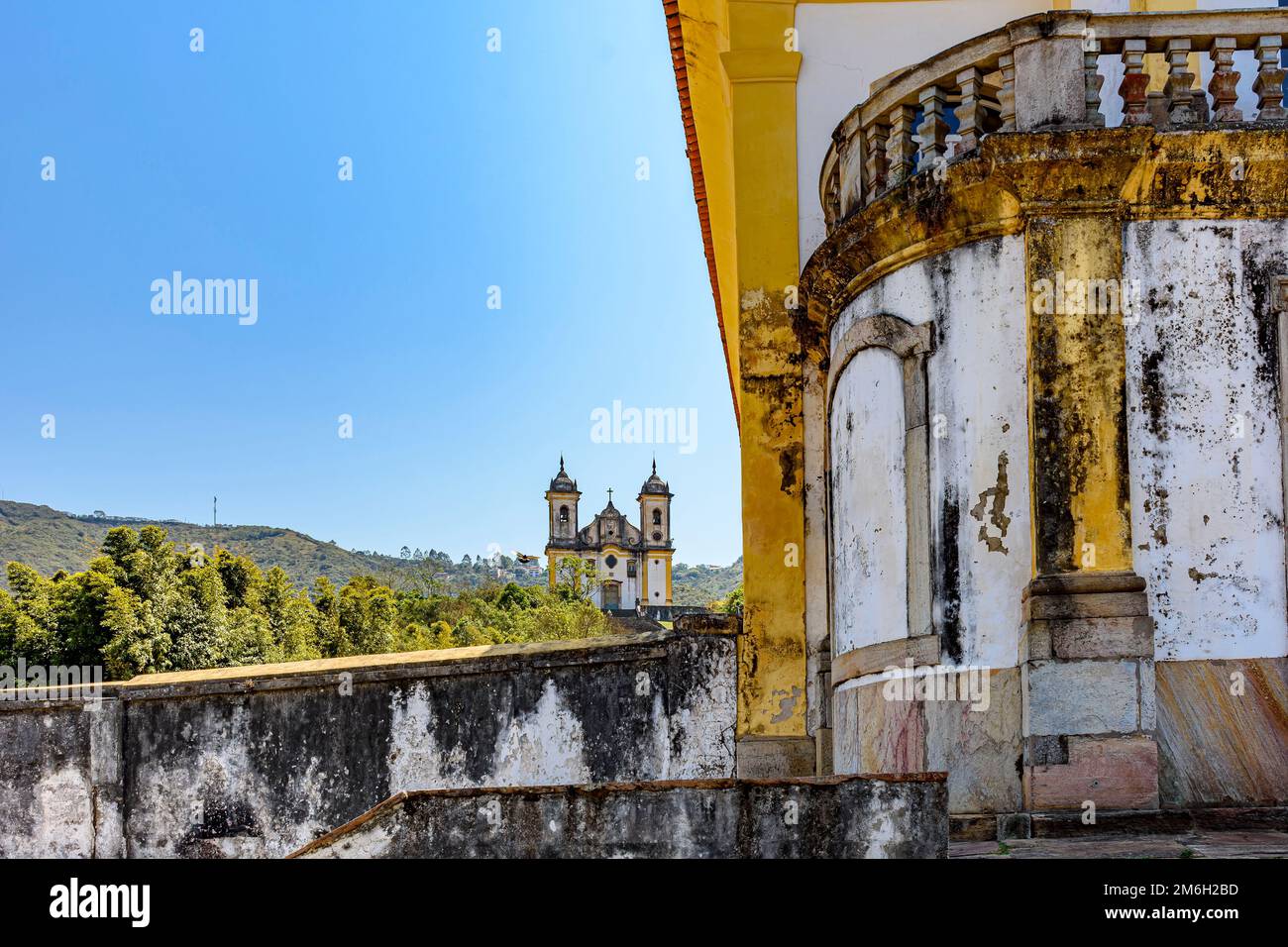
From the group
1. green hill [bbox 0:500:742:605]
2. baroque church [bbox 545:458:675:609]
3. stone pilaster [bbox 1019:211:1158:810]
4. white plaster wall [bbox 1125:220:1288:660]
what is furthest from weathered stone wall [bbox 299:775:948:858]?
baroque church [bbox 545:458:675:609]

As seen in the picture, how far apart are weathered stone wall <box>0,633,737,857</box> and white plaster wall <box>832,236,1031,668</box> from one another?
9.78 feet

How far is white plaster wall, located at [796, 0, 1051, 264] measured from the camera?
37.7 ft

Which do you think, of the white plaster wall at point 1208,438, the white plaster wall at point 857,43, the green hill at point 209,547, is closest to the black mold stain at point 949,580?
the white plaster wall at point 1208,438

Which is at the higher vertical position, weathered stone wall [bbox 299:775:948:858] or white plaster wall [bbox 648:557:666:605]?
white plaster wall [bbox 648:557:666:605]

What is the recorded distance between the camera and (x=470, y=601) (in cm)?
8512

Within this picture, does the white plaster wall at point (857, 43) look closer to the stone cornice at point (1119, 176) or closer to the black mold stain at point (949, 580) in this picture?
the stone cornice at point (1119, 176)

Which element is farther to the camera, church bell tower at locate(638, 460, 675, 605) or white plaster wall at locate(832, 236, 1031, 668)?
church bell tower at locate(638, 460, 675, 605)

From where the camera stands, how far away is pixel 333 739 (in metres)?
11.3

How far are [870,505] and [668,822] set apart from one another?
116 inches

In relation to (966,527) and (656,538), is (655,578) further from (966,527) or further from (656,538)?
(966,527)

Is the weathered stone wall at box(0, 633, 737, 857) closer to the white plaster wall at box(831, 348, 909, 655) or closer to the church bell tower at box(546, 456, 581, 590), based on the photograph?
the white plaster wall at box(831, 348, 909, 655)

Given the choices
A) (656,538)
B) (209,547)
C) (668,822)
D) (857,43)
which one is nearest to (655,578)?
(656,538)

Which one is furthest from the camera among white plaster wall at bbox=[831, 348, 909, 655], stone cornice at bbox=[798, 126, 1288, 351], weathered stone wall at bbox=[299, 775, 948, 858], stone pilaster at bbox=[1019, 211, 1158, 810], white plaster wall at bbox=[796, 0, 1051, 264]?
white plaster wall at bbox=[796, 0, 1051, 264]

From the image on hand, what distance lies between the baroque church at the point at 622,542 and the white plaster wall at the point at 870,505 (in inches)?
4541
